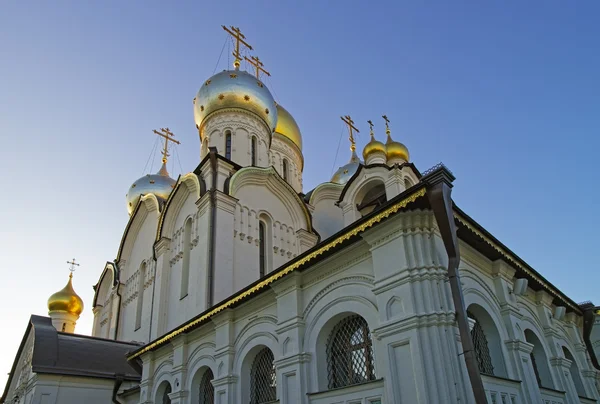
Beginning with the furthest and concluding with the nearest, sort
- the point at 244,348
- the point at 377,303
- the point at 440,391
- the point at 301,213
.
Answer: the point at 301,213 → the point at 244,348 → the point at 377,303 → the point at 440,391

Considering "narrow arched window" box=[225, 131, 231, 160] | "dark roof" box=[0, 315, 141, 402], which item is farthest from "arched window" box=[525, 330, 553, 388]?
"narrow arched window" box=[225, 131, 231, 160]

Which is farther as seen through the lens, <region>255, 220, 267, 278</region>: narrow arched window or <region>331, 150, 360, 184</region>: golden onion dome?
<region>331, 150, 360, 184</region>: golden onion dome

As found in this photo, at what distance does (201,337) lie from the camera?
9930mm

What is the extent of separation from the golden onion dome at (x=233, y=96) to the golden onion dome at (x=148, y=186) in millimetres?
7408

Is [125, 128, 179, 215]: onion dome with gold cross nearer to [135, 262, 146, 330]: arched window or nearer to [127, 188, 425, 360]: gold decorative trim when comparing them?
[135, 262, 146, 330]: arched window

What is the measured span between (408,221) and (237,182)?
31.3 ft

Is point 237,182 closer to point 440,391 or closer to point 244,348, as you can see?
point 244,348

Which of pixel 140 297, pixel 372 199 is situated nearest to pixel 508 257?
pixel 372 199

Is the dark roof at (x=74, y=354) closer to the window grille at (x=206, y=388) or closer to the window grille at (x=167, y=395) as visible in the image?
the window grille at (x=167, y=395)

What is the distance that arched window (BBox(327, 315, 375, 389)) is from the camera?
22.0 feet

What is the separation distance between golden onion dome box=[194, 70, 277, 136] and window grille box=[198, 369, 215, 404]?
11136 mm

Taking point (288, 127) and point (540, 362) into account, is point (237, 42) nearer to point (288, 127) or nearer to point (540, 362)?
point (288, 127)

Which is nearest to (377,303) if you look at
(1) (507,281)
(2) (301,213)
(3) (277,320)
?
(3) (277,320)

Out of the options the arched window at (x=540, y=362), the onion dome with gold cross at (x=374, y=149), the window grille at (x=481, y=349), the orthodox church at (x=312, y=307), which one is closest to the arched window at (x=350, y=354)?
the orthodox church at (x=312, y=307)
